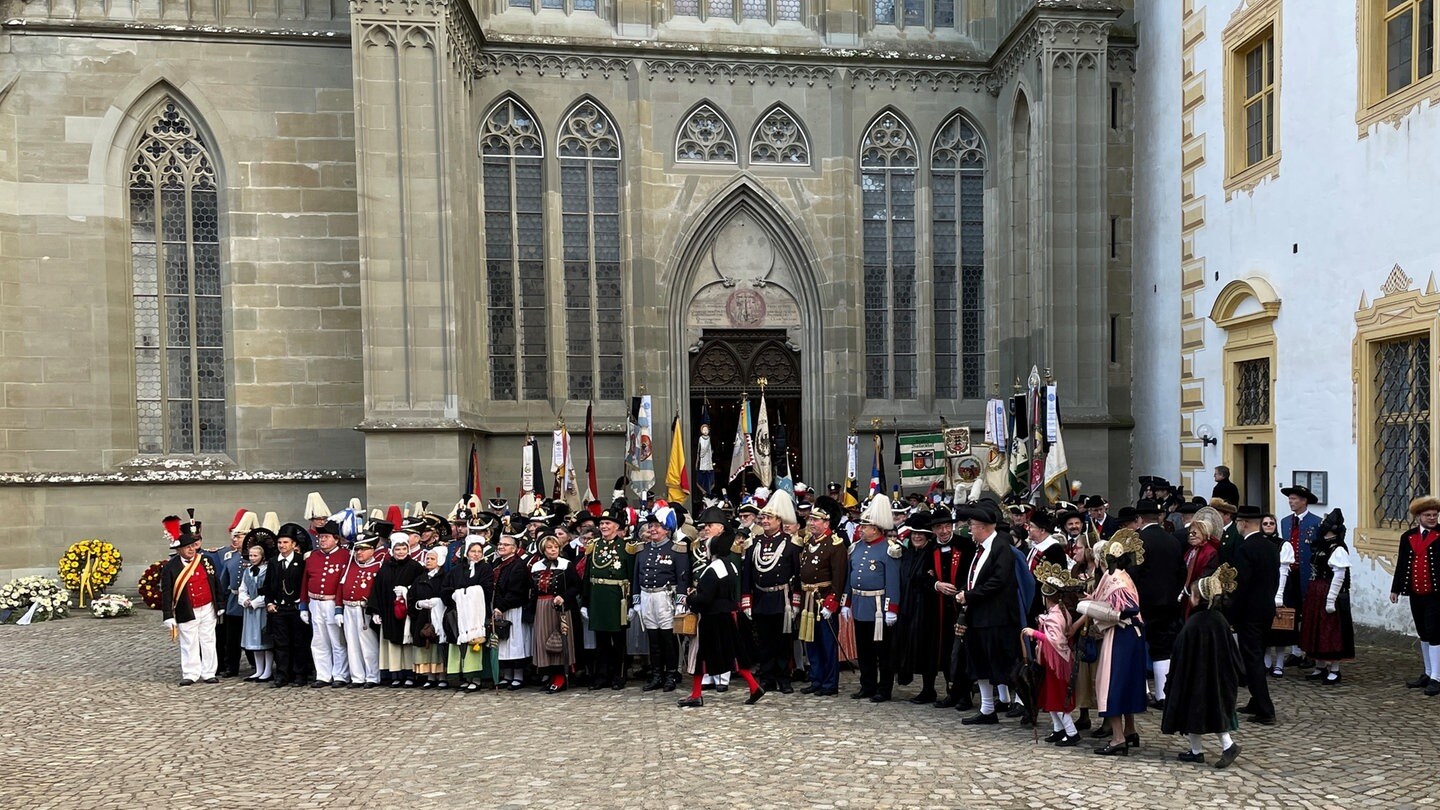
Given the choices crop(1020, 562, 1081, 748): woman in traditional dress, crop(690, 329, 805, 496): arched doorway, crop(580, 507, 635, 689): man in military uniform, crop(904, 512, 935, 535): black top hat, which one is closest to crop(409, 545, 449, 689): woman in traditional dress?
crop(580, 507, 635, 689): man in military uniform

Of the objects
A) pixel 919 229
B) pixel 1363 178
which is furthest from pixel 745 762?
pixel 919 229

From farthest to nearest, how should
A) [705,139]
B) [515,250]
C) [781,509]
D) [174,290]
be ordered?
[705,139] → [515,250] → [174,290] → [781,509]

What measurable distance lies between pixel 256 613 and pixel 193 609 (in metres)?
0.66

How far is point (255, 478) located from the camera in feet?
57.0

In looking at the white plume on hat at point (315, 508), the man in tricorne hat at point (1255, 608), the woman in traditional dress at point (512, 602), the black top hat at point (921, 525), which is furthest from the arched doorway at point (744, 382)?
the man in tricorne hat at point (1255, 608)

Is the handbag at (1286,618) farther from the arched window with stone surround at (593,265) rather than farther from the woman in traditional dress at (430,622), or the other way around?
the arched window with stone surround at (593,265)

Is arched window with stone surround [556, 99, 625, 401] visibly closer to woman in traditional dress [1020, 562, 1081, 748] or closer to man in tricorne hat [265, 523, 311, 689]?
man in tricorne hat [265, 523, 311, 689]

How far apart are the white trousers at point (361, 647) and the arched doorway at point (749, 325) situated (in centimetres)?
911

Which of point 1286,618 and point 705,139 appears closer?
point 1286,618

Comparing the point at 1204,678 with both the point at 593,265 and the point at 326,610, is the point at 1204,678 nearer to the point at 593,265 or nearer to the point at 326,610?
the point at 326,610

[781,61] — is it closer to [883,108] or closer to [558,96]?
[883,108]

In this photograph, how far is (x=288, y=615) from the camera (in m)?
11.0

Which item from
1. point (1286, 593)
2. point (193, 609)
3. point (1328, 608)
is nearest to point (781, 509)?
point (1286, 593)

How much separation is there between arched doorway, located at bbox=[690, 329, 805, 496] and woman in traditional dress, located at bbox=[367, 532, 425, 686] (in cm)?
934
